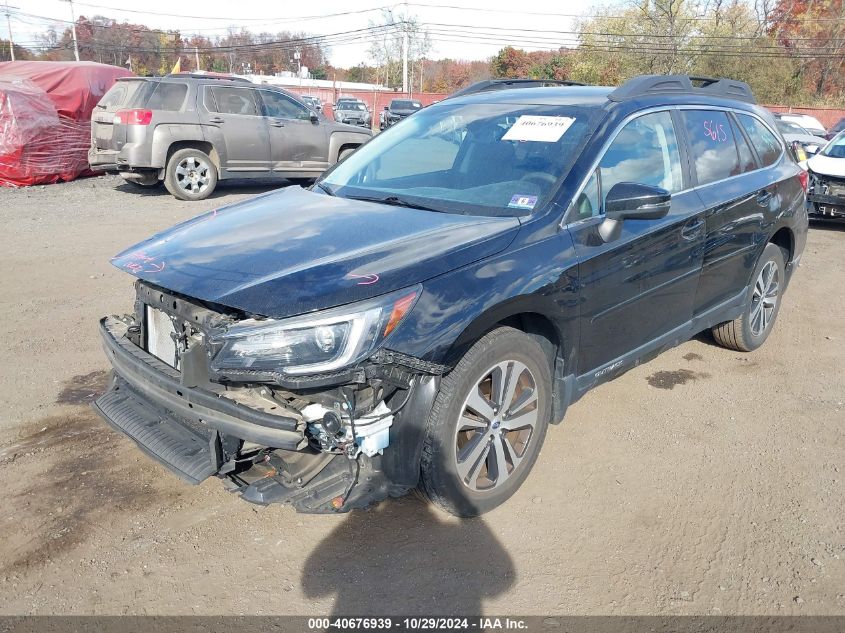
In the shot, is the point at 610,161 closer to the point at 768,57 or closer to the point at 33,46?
the point at 768,57

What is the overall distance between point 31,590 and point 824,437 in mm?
4115

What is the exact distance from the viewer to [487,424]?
10.2 ft

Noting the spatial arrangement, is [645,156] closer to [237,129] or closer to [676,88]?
[676,88]

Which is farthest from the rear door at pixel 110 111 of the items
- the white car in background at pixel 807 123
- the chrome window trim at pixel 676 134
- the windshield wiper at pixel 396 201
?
the white car in background at pixel 807 123

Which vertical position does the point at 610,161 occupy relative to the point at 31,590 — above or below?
above

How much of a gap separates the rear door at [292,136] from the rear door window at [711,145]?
9.28 metres

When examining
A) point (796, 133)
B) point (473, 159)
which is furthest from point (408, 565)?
point (796, 133)

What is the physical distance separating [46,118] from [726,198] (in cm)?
1258

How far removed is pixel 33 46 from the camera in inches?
2719

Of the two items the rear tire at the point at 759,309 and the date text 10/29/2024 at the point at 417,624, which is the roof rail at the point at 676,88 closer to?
the rear tire at the point at 759,309

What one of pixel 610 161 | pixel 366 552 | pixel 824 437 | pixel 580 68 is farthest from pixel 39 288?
pixel 580 68

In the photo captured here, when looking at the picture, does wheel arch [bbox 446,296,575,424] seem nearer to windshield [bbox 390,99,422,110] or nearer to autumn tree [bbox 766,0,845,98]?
windshield [bbox 390,99,422,110]

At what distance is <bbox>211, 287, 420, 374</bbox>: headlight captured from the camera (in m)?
2.53

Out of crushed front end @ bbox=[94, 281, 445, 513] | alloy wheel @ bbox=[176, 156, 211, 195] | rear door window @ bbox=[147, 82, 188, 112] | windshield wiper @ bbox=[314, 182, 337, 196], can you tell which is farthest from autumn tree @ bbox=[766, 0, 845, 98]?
crushed front end @ bbox=[94, 281, 445, 513]
